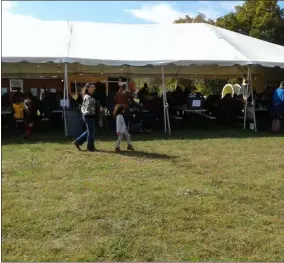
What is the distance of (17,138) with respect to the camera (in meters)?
10.1

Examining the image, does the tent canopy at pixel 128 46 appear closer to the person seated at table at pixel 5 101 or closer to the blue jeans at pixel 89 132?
the person seated at table at pixel 5 101

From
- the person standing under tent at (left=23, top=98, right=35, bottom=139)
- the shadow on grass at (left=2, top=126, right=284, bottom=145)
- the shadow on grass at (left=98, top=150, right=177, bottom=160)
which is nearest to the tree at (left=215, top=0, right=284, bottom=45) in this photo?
the shadow on grass at (left=2, top=126, right=284, bottom=145)

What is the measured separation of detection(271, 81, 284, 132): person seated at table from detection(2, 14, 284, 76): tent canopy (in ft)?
2.58

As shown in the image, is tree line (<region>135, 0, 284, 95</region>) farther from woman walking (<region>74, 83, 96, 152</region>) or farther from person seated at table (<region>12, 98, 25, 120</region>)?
woman walking (<region>74, 83, 96, 152</region>)

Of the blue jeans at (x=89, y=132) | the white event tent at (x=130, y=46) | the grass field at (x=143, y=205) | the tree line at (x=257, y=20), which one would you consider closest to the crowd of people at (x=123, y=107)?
the blue jeans at (x=89, y=132)

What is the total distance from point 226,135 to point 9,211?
7.41 meters

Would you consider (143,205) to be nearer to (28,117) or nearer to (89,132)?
(89,132)

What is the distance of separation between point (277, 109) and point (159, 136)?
140 inches

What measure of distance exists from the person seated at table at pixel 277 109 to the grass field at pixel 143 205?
3.30m

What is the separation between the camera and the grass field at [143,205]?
3.65m

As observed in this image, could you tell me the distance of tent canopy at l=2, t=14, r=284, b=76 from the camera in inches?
421

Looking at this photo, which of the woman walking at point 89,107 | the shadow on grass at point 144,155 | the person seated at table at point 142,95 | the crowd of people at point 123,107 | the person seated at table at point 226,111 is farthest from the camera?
the person seated at table at point 226,111

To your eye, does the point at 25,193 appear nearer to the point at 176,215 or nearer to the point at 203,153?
the point at 176,215

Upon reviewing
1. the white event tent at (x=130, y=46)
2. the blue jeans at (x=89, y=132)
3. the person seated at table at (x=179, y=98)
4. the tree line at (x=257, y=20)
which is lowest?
the blue jeans at (x=89, y=132)
